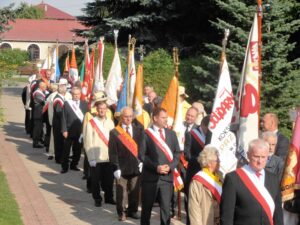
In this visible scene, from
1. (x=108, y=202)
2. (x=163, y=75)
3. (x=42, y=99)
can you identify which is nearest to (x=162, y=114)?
(x=108, y=202)

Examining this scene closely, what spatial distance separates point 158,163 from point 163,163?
0.24ft

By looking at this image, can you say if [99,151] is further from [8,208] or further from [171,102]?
[8,208]

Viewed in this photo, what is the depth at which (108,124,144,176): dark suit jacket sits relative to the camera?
1111 centimetres

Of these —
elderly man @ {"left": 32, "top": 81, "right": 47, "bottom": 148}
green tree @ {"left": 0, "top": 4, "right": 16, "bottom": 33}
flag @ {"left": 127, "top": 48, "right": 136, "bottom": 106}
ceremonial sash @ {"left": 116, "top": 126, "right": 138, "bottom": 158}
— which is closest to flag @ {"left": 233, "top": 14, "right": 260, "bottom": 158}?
ceremonial sash @ {"left": 116, "top": 126, "right": 138, "bottom": 158}

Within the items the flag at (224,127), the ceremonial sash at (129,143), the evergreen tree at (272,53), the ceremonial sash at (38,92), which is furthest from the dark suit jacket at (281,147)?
the ceremonial sash at (38,92)

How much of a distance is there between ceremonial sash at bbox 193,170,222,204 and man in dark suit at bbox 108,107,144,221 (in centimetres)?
366

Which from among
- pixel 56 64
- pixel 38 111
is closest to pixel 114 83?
pixel 38 111

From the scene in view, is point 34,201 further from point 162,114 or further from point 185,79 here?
point 185,79

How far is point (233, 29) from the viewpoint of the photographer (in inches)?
781

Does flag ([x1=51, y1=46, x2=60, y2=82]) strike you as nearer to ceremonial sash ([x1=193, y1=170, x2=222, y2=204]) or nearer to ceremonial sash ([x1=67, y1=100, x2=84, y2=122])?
ceremonial sash ([x1=67, y1=100, x2=84, y2=122])

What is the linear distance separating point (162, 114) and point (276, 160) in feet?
5.99

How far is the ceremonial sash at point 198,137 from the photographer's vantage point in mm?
9981

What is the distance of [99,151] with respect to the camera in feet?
40.5

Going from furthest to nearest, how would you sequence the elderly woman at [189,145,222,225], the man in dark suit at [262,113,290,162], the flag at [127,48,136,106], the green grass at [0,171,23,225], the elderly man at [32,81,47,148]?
the elderly man at [32,81,47,148] < the flag at [127,48,136,106] < the green grass at [0,171,23,225] < the man in dark suit at [262,113,290,162] < the elderly woman at [189,145,222,225]
